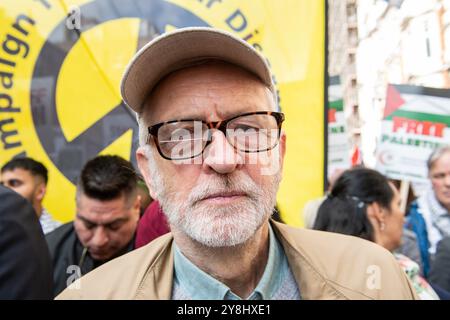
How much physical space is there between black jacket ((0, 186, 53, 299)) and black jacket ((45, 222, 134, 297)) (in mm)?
503

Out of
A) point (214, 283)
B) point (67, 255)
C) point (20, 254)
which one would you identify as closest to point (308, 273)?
point (214, 283)

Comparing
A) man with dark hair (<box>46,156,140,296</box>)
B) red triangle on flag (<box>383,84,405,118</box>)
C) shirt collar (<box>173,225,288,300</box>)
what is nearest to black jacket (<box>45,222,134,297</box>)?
man with dark hair (<box>46,156,140,296</box>)

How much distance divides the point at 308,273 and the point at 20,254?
82 centimetres

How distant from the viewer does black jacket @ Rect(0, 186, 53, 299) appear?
1.17 meters

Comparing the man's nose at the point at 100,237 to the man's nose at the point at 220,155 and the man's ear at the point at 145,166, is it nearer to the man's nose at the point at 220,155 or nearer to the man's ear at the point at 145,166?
the man's ear at the point at 145,166

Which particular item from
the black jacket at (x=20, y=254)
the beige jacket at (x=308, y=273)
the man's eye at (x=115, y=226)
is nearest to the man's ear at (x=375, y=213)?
the beige jacket at (x=308, y=273)

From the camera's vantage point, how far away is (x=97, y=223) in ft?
6.36

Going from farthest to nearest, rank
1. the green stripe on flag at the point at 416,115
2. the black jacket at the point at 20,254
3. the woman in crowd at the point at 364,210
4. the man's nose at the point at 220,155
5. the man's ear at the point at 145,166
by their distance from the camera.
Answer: the green stripe on flag at the point at 416,115 < the woman in crowd at the point at 364,210 < the black jacket at the point at 20,254 < the man's ear at the point at 145,166 < the man's nose at the point at 220,155

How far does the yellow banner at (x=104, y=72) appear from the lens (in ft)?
6.27

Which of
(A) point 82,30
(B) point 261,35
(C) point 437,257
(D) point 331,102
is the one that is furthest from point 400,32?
(A) point 82,30

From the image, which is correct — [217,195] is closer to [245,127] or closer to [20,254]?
[245,127]

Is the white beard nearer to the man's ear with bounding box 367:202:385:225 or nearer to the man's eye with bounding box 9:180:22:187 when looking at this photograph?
the man's ear with bounding box 367:202:385:225
